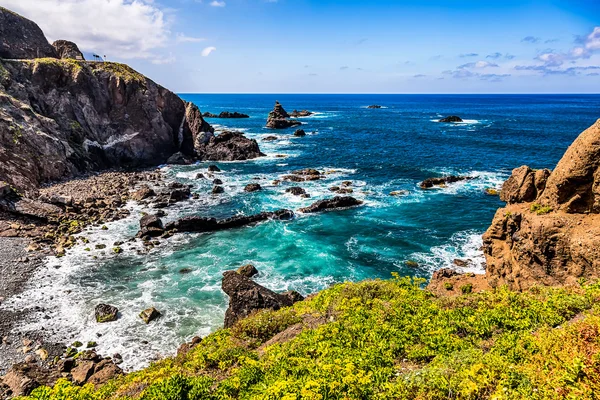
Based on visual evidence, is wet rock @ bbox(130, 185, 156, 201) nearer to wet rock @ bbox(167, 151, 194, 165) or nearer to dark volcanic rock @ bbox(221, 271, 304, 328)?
wet rock @ bbox(167, 151, 194, 165)

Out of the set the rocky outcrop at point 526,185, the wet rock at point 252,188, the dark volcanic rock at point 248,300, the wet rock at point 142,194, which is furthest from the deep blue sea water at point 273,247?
the rocky outcrop at point 526,185

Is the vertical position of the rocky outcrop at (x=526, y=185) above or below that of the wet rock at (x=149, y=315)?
above

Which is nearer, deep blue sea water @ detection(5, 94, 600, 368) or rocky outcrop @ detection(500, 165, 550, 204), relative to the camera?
rocky outcrop @ detection(500, 165, 550, 204)

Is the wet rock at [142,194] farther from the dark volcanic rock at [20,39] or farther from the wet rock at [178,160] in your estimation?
the dark volcanic rock at [20,39]

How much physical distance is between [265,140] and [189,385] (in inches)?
3744

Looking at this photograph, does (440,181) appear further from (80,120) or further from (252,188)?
(80,120)

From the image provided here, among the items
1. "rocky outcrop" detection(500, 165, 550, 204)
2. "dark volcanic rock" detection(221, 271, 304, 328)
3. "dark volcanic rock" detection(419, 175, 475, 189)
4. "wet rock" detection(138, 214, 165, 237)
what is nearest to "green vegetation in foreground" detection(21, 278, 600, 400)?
"dark volcanic rock" detection(221, 271, 304, 328)

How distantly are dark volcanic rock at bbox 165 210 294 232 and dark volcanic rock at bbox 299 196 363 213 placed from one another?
10.8 ft

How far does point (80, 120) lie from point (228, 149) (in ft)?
96.2

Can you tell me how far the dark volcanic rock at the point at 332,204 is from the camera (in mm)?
47250

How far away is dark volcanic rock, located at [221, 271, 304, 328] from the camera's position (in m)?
24.1

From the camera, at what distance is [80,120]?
2618 inches

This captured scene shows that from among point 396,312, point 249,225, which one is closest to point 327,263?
point 249,225

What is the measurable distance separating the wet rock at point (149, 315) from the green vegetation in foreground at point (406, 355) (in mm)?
10652
